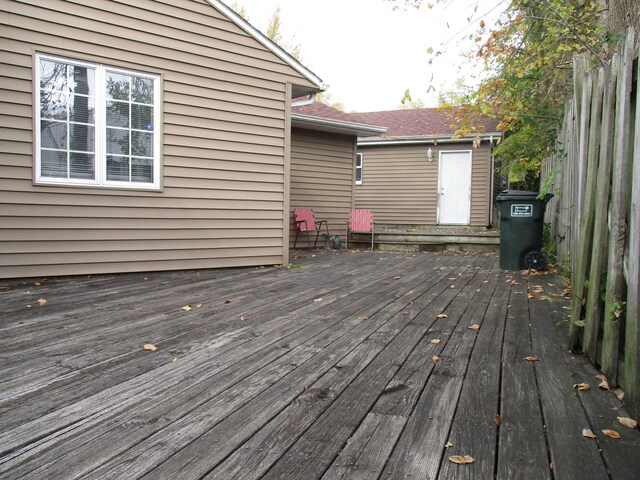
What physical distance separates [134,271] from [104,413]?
436cm

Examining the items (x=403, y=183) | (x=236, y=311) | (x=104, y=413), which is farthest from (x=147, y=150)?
(x=403, y=183)

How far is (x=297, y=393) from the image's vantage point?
7.29 ft

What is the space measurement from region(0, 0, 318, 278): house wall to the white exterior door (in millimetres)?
7657

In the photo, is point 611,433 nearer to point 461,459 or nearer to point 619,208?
point 461,459

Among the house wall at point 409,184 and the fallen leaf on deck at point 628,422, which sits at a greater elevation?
the house wall at point 409,184

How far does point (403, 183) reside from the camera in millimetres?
14398

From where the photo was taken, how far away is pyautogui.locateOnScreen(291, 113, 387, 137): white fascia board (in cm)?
966

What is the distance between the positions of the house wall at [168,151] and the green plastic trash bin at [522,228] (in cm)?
340

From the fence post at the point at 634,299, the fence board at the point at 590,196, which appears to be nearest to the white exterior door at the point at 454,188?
the fence board at the point at 590,196

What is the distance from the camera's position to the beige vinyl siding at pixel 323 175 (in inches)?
408

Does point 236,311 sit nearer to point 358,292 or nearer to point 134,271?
point 358,292

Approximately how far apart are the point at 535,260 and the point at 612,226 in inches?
186

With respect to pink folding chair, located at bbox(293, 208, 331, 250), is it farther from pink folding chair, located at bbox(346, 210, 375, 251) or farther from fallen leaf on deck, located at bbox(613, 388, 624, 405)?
fallen leaf on deck, located at bbox(613, 388, 624, 405)

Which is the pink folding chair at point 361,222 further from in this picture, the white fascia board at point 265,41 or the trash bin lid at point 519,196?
the trash bin lid at point 519,196
